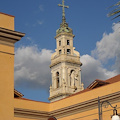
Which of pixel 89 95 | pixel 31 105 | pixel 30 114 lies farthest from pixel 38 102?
pixel 89 95

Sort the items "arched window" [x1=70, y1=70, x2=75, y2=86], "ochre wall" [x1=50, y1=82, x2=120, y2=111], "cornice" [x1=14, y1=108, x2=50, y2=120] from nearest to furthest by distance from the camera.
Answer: "ochre wall" [x1=50, y1=82, x2=120, y2=111], "cornice" [x1=14, y1=108, x2=50, y2=120], "arched window" [x1=70, y1=70, x2=75, y2=86]

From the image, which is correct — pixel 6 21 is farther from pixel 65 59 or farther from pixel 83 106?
pixel 65 59

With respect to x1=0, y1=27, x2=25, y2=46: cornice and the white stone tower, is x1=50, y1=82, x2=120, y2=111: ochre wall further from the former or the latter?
the white stone tower

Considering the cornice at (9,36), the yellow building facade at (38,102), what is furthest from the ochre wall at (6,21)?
the cornice at (9,36)

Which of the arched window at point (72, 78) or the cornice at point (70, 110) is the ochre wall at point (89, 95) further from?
the arched window at point (72, 78)

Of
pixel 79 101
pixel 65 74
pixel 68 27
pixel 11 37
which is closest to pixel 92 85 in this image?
pixel 79 101

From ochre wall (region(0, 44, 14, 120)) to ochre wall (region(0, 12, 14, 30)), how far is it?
1.12 metres

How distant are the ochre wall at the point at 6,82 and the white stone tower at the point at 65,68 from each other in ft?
187

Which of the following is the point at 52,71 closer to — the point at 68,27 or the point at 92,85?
the point at 68,27

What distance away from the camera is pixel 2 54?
18484 millimetres

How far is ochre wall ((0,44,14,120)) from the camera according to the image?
17688 mm

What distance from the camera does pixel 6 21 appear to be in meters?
19.3

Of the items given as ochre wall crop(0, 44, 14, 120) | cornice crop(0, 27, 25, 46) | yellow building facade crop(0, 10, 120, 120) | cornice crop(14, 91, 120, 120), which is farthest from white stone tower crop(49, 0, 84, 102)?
ochre wall crop(0, 44, 14, 120)

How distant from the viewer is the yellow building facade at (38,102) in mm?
18031
